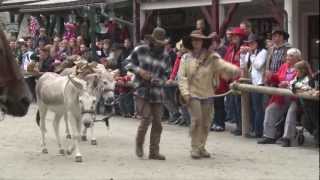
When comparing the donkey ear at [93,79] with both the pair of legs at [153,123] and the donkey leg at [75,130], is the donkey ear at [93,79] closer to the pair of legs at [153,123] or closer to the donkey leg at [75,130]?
the donkey leg at [75,130]

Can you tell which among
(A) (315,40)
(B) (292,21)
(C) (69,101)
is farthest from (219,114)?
(A) (315,40)

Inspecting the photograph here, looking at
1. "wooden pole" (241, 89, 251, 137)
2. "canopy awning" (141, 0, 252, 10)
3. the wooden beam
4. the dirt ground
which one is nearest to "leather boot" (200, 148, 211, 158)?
the dirt ground

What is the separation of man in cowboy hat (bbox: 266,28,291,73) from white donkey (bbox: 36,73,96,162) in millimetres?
3444

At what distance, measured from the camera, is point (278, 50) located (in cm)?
1223

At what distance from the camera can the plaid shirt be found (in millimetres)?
10352

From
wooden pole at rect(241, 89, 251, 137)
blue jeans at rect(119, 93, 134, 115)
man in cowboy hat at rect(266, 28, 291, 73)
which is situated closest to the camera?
man in cowboy hat at rect(266, 28, 291, 73)

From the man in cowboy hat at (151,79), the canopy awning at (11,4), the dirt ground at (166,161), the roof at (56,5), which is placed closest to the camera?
the dirt ground at (166,161)

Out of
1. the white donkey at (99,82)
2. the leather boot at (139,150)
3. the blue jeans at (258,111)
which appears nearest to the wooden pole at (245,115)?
the blue jeans at (258,111)

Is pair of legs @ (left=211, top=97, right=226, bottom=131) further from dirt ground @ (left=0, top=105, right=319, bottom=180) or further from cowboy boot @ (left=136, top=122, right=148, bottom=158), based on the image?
cowboy boot @ (left=136, top=122, right=148, bottom=158)

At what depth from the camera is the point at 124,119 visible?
16703 millimetres

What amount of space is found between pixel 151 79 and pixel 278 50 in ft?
9.52

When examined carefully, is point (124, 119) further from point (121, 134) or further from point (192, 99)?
point (192, 99)

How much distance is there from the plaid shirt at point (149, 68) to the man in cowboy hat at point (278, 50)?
2.58m

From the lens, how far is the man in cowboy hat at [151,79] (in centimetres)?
1034
